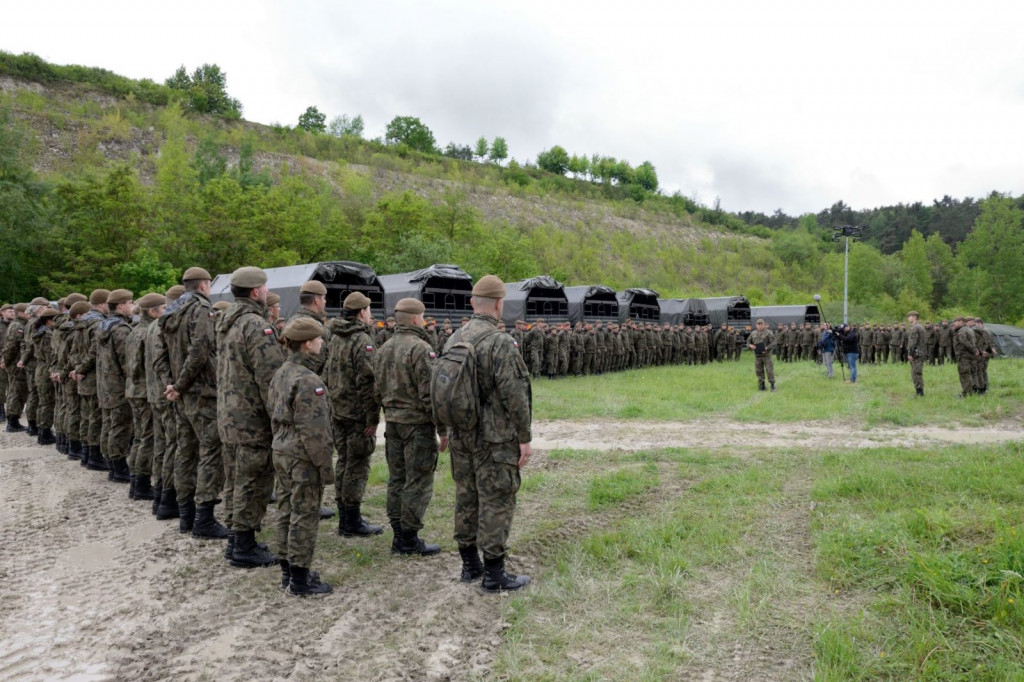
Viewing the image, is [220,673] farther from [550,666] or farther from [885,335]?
[885,335]

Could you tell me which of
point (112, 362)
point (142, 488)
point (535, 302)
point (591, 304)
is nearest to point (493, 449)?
point (142, 488)

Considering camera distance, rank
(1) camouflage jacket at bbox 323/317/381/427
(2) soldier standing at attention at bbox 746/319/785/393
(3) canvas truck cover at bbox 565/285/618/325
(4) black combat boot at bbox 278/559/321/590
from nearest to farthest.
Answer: (4) black combat boot at bbox 278/559/321/590
(1) camouflage jacket at bbox 323/317/381/427
(2) soldier standing at attention at bbox 746/319/785/393
(3) canvas truck cover at bbox 565/285/618/325

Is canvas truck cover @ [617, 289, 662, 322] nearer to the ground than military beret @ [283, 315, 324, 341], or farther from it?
farther from it

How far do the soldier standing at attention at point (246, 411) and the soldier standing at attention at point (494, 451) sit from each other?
1.39 meters

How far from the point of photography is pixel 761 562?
430 centimetres

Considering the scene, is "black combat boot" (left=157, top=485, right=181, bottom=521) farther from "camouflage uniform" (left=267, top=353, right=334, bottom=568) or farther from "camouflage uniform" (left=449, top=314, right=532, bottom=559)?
"camouflage uniform" (left=449, top=314, right=532, bottom=559)

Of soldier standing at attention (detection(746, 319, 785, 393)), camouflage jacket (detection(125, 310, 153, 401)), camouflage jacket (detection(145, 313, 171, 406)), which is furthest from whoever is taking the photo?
soldier standing at attention (detection(746, 319, 785, 393))

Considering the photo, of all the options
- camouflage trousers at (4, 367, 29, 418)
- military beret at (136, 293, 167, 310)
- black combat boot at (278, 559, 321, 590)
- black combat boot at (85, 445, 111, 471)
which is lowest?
black combat boot at (85, 445, 111, 471)

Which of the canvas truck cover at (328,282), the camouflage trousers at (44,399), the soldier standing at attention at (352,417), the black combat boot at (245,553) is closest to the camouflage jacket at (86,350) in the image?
the camouflage trousers at (44,399)

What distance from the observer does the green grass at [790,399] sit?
410 inches

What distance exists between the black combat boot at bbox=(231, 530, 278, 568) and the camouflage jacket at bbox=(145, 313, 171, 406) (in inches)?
66.8

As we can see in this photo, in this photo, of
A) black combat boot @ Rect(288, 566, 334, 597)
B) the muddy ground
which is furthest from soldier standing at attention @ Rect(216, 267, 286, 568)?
black combat boot @ Rect(288, 566, 334, 597)

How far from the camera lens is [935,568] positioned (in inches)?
146

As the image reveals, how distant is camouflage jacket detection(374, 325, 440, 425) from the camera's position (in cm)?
461
